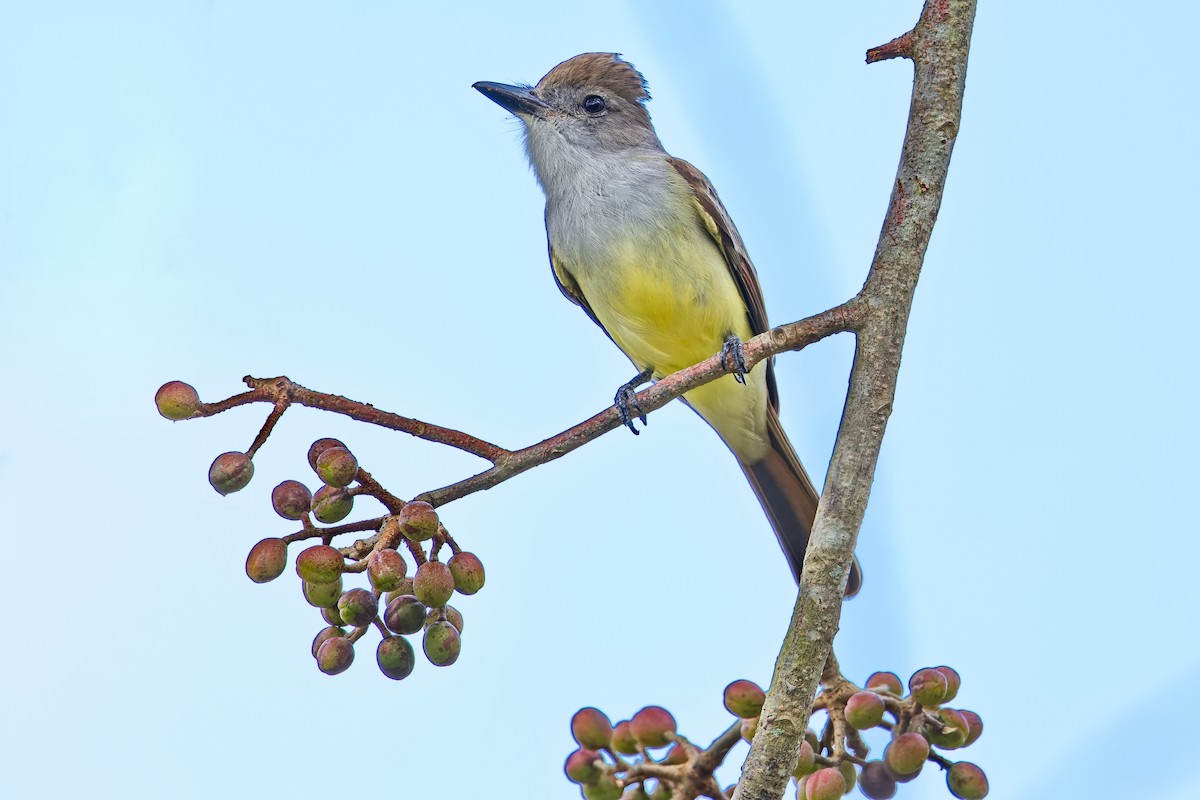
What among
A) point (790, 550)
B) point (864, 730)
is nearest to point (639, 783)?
point (864, 730)

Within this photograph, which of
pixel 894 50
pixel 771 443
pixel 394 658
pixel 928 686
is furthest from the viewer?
pixel 771 443

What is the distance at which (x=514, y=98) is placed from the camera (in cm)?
468

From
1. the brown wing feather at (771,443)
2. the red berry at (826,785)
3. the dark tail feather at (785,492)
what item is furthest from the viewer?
the brown wing feather at (771,443)

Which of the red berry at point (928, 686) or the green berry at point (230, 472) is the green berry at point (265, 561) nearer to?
the green berry at point (230, 472)

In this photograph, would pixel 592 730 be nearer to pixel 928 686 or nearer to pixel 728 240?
pixel 928 686

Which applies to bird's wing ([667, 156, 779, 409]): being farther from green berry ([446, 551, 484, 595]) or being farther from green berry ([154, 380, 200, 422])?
green berry ([154, 380, 200, 422])

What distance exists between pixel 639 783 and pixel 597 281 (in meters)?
2.39

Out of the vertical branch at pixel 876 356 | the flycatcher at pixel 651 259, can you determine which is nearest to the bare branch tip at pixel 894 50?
the vertical branch at pixel 876 356

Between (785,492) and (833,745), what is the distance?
2153 millimetres

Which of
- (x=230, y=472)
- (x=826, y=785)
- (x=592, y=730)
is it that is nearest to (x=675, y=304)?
(x=592, y=730)

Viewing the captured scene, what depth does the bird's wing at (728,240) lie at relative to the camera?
4.39 meters

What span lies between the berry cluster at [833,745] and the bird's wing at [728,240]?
2366 mm

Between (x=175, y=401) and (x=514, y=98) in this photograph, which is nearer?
(x=175, y=401)

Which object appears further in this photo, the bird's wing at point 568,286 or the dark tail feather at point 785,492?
the bird's wing at point 568,286
